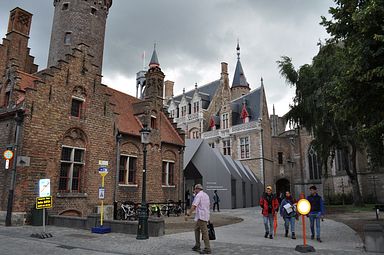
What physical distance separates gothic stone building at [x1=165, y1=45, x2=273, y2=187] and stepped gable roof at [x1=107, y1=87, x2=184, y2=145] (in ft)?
56.4

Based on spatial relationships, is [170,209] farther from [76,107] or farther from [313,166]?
[313,166]

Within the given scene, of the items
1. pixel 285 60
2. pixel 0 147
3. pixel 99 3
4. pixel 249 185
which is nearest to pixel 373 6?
pixel 0 147

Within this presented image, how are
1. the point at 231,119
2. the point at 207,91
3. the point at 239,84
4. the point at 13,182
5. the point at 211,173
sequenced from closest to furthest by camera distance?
the point at 13,182, the point at 211,173, the point at 231,119, the point at 207,91, the point at 239,84

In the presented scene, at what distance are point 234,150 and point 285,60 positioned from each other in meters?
18.1

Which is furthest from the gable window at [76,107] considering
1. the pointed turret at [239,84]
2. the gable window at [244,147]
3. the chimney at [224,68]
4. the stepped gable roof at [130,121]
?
the pointed turret at [239,84]

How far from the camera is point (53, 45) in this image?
960 inches

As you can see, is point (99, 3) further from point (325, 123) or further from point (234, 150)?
point (234, 150)

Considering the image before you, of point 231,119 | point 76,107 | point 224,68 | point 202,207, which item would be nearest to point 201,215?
point 202,207

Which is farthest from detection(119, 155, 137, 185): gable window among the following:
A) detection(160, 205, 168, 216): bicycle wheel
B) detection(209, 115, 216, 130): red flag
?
detection(209, 115, 216, 130): red flag

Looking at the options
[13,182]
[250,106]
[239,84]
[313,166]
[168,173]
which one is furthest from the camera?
[239,84]

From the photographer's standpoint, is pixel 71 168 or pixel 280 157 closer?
pixel 71 168

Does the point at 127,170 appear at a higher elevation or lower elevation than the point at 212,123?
lower

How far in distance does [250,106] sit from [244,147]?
6038 millimetres

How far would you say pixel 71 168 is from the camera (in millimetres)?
16844
